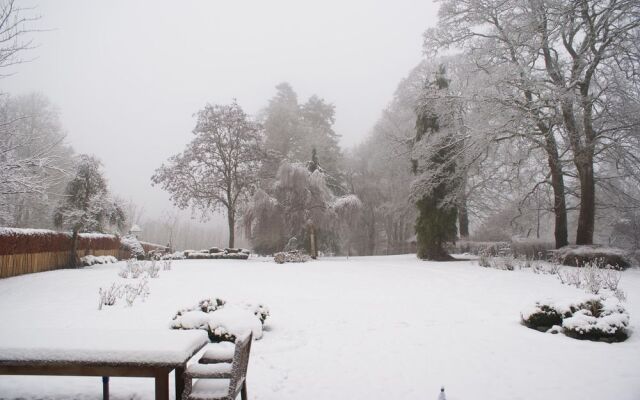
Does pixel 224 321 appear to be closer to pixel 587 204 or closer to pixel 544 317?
pixel 544 317

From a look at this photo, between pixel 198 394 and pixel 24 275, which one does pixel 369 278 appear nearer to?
pixel 198 394

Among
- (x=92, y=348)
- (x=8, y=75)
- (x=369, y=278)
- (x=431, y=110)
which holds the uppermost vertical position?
(x=431, y=110)

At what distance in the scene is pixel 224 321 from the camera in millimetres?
5672

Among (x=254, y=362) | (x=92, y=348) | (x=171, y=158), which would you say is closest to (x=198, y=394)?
(x=92, y=348)

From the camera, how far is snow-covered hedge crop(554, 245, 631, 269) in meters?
12.5

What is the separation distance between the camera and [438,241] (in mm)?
18734

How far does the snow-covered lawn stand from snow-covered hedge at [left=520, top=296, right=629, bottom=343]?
0.70 feet

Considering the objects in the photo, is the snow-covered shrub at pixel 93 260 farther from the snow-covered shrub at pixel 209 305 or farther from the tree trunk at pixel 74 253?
the snow-covered shrub at pixel 209 305

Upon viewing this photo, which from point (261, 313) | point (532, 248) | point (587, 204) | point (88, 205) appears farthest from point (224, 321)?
point (88, 205)

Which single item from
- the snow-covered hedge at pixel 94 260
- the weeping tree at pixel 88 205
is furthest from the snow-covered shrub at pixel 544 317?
the snow-covered hedge at pixel 94 260

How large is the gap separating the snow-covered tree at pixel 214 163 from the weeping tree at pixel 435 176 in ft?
39.5

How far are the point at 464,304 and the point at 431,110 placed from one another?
41.2 feet

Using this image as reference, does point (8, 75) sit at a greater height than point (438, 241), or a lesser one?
greater

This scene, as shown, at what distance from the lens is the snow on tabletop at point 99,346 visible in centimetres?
302
